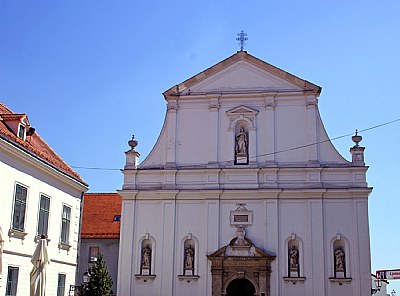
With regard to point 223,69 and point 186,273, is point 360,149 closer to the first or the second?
point 223,69

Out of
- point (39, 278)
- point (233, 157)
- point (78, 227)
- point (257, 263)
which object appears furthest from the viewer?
point (233, 157)

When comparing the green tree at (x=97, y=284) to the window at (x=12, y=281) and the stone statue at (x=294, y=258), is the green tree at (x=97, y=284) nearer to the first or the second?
the window at (x=12, y=281)

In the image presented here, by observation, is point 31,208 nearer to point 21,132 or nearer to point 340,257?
point 21,132

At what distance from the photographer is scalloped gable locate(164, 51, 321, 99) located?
27.1 metres

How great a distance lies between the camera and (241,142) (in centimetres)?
2650

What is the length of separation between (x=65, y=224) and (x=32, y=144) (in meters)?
3.32

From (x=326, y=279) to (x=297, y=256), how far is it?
151cm

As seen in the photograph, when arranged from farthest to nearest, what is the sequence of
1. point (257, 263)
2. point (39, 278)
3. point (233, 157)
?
point (233, 157), point (257, 263), point (39, 278)

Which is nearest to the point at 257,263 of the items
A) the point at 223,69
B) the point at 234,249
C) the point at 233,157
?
the point at 234,249

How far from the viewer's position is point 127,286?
2547cm

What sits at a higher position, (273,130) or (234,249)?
(273,130)

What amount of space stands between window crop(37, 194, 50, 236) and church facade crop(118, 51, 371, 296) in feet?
20.8

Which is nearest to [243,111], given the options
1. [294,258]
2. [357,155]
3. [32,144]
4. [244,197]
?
[244,197]

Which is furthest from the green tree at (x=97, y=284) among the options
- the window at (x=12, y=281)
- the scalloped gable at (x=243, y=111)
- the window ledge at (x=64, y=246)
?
the scalloped gable at (x=243, y=111)
